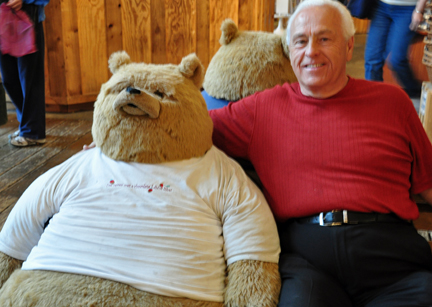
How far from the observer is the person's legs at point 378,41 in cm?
232

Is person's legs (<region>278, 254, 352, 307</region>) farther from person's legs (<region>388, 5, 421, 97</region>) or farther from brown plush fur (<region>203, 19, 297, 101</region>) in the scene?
person's legs (<region>388, 5, 421, 97</region>)

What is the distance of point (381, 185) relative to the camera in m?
1.18

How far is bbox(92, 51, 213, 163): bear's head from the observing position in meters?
1.12

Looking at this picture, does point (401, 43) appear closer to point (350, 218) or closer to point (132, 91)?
point (350, 218)

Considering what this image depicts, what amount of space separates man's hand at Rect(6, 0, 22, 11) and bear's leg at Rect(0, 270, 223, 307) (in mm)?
2188

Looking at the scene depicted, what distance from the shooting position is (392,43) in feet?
7.61

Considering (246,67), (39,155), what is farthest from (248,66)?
(39,155)

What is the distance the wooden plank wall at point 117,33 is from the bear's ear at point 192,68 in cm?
281

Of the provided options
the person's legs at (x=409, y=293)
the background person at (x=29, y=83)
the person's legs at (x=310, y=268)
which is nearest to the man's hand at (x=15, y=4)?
the background person at (x=29, y=83)

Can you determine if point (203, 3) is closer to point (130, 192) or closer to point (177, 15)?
point (177, 15)

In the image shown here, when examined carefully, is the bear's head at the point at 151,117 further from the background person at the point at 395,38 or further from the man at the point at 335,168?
the background person at the point at 395,38

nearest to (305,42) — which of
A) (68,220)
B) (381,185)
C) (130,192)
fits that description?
(381,185)

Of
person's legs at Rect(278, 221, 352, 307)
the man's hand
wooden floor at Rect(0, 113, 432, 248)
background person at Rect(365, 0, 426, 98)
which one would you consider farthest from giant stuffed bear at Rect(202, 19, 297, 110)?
the man's hand

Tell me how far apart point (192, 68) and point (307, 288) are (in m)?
0.67
